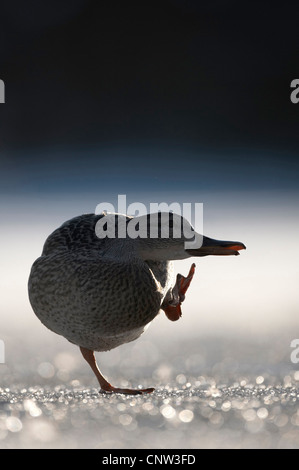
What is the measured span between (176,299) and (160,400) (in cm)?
28

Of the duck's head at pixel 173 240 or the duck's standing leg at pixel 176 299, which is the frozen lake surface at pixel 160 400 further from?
the duck's head at pixel 173 240

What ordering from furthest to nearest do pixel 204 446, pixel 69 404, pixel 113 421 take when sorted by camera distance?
pixel 69 404 → pixel 113 421 → pixel 204 446

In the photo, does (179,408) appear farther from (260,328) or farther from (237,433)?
(260,328)

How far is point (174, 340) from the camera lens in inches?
80.0

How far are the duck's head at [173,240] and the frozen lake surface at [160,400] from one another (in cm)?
27

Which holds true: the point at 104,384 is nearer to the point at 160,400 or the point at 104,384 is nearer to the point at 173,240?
the point at 160,400

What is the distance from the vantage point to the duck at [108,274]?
1.58 m

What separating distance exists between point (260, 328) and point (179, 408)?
56 cm

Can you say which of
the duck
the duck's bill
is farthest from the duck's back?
the duck's bill

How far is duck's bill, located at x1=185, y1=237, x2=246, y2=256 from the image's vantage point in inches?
65.8

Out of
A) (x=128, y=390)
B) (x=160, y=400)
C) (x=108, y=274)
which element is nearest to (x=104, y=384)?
(x=128, y=390)

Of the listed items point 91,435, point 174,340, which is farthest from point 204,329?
point 91,435

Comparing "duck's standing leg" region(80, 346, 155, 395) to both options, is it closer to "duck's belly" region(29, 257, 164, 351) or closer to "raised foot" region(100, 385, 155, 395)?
"raised foot" region(100, 385, 155, 395)

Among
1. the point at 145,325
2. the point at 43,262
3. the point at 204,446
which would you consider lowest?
the point at 204,446
